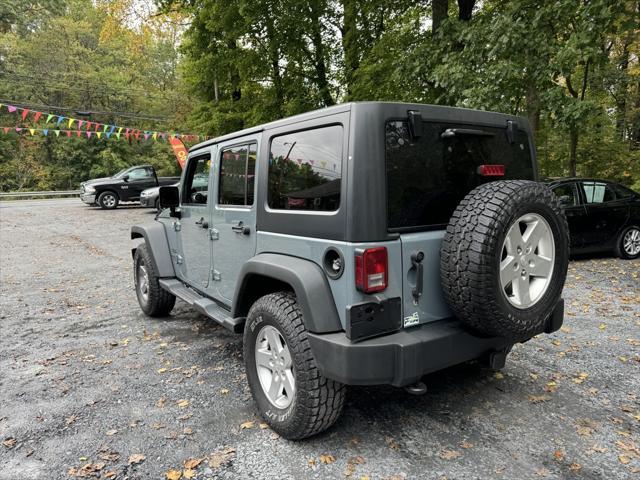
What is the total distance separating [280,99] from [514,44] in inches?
389

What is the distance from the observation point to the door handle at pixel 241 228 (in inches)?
122

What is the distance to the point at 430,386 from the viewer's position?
329 cm

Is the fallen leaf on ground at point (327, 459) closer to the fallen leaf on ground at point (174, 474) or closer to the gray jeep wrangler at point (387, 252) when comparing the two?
the gray jeep wrangler at point (387, 252)

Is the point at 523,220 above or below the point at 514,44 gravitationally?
below

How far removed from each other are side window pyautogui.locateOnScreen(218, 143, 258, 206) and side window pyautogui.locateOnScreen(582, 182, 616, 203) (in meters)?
6.44

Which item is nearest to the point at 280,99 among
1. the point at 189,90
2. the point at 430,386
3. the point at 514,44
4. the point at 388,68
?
the point at 388,68

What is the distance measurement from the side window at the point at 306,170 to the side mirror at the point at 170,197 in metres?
1.86

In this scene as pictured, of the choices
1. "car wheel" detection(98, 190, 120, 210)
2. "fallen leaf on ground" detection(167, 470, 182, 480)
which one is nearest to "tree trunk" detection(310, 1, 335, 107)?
"car wheel" detection(98, 190, 120, 210)

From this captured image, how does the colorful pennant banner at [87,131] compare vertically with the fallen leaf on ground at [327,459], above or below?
above

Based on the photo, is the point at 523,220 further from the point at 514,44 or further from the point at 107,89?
the point at 107,89

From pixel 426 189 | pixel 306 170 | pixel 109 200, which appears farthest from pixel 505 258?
pixel 109 200

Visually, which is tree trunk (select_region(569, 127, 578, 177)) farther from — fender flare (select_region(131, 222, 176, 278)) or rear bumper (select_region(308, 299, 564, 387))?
rear bumper (select_region(308, 299, 564, 387))

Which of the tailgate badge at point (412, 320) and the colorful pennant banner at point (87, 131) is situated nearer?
the tailgate badge at point (412, 320)

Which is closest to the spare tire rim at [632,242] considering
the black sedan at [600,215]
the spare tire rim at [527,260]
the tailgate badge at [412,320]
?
the black sedan at [600,215]
